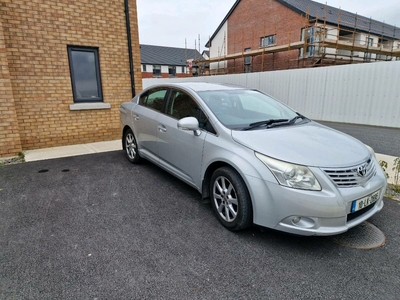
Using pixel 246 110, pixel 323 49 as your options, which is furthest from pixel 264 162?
pixel 323 49

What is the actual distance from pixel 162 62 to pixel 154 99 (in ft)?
139

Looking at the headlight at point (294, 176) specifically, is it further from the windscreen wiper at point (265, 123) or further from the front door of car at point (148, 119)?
the front door of car at point (148, 119)

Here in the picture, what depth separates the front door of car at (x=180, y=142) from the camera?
3322 millimetres

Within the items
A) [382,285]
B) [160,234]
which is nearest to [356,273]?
[382,285]

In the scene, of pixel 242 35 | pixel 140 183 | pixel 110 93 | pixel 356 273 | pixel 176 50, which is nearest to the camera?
pixel 356 273

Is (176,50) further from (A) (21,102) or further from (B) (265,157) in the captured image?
(B) (265,157)

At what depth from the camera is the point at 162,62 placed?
44250mm

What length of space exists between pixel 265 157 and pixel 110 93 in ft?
19.2

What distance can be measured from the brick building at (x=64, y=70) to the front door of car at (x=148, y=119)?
2737 mm

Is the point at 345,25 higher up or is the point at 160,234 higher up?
the point at 345,25

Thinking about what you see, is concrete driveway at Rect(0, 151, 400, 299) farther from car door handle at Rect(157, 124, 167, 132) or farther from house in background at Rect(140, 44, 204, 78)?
house in background at Rect(140, 44, 204, 78)

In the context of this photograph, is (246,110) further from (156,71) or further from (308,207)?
(156,71)

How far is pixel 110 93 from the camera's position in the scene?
285 inches

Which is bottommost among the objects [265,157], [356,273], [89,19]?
[356,273]
